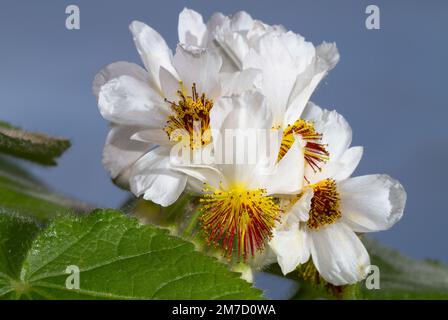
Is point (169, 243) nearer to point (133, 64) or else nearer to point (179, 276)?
point (179, 276)

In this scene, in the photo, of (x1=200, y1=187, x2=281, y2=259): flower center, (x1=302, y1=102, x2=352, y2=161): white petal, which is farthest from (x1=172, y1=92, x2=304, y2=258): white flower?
(x1=302, y1=102, x2=352, y2=161): white petal

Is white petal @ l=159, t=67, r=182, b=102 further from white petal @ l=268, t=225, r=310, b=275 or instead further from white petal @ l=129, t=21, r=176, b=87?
white petal @ l=268, t=225, r=310, b=275

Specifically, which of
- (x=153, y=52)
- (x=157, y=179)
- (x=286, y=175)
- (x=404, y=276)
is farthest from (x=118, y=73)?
(x=404, y=276)

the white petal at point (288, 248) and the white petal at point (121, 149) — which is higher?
the white petal at point (121, 149)

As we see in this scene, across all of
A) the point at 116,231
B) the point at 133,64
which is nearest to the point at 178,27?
the point at 133,64

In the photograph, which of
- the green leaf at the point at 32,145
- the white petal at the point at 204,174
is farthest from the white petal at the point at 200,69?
the green leaf at the point at 32,145

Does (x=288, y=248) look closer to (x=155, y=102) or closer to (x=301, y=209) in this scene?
(x=301, y=209)

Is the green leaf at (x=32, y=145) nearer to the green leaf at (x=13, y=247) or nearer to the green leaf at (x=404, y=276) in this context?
the green leaf at (x=13, y=247)

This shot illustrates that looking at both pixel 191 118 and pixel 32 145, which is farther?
pixel 32 145
